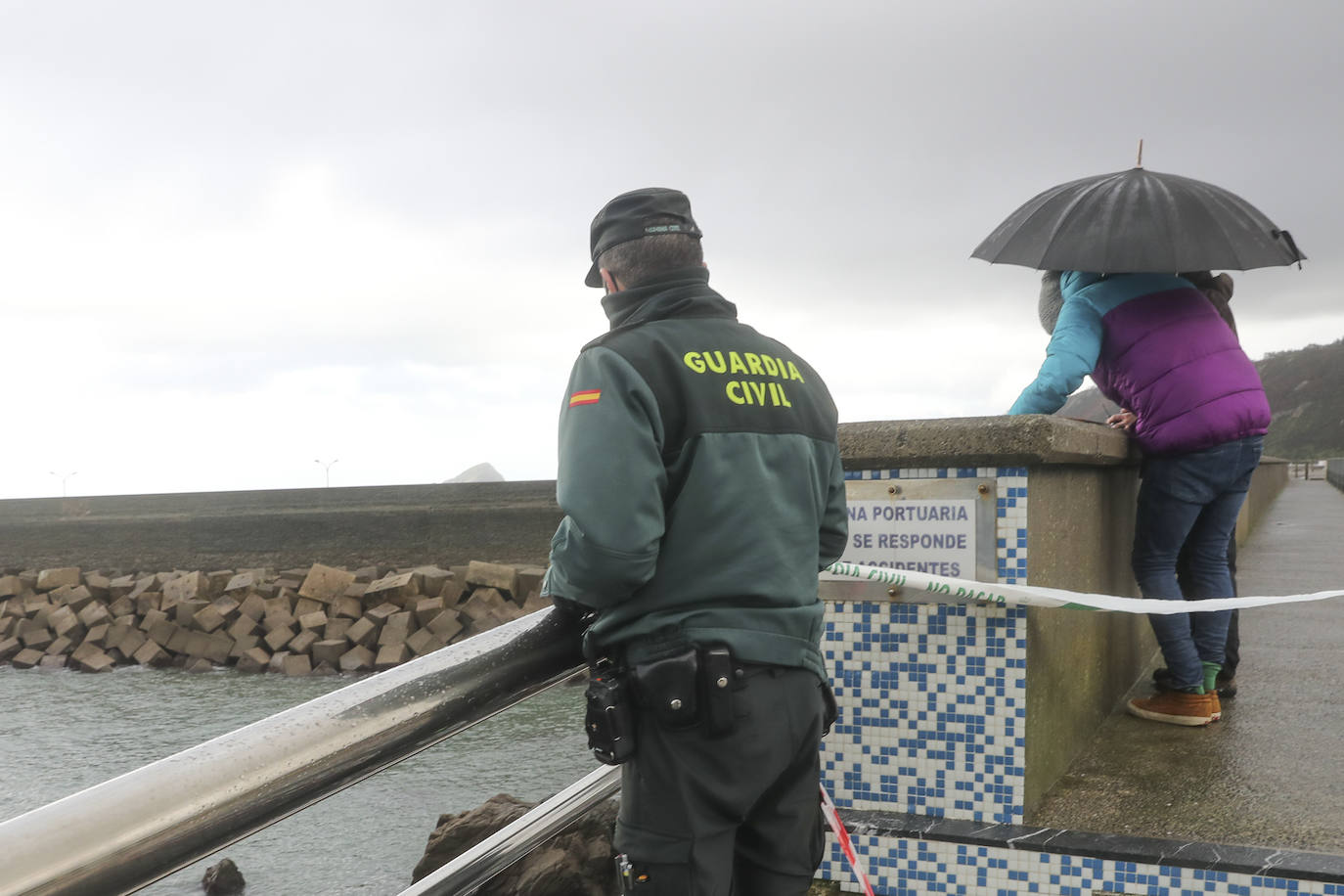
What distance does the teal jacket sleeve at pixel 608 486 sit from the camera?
66.4 inches

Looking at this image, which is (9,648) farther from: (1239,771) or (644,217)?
(644,217)

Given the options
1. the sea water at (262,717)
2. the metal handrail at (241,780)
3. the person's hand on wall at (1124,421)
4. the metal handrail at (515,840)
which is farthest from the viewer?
the sea water at (262,717)

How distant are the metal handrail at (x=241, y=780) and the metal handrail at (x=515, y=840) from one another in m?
0.21

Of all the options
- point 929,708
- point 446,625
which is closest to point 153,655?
point 446,625

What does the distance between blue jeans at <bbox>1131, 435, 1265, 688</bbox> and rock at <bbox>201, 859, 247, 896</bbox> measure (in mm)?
6429

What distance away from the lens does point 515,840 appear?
5.51 feet

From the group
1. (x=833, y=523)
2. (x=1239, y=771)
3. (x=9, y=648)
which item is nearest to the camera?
(x=833, y=523)

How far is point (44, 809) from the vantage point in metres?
0.89

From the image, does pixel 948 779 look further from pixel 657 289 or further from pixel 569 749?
pixel 569 749

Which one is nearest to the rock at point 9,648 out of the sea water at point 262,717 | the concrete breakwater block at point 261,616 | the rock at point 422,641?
the concrete breakwater block at point 261,616

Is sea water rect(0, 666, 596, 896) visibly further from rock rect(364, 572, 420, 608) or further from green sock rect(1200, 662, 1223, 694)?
green sock rect(1200, 662, 1223, 694)

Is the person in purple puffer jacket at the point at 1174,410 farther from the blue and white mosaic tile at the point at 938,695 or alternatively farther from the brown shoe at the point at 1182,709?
the blue and white mosaic tile at the point at 938,695

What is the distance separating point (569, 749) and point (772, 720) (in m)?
9.32

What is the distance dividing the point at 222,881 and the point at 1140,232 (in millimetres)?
7088
